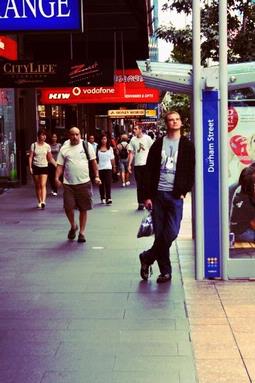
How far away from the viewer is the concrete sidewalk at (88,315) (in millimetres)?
4639

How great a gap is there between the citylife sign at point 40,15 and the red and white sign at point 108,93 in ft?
37.3

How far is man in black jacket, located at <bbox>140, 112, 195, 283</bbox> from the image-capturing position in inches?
284

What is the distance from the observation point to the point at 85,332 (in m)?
5.50

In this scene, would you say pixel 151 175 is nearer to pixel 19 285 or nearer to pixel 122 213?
pixel 19 285

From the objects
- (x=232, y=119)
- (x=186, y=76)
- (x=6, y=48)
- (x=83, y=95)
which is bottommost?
Result: (x=232, y=119)

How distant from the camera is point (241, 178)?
7438mm

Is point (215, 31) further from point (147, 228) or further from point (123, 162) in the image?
point (123, 162)

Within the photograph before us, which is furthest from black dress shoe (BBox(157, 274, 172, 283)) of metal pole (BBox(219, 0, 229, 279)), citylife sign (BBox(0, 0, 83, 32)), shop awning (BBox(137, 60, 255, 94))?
citylife sign (BBox(0, 0, 83, 32))

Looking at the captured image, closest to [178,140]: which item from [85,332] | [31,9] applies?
[31,9]

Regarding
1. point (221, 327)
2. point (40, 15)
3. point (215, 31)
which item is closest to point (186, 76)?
point (40, 15)

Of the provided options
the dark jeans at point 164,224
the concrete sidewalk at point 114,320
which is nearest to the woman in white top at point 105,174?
the concrete sidewalk at point 114,320

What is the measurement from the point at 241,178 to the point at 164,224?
0.95 m

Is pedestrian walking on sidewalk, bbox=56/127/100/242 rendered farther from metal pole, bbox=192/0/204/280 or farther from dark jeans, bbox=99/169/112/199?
dark jeans, bbox=99/169/112/199

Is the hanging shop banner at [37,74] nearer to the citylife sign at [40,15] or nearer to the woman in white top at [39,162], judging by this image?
the woman in white top at [39,162]
